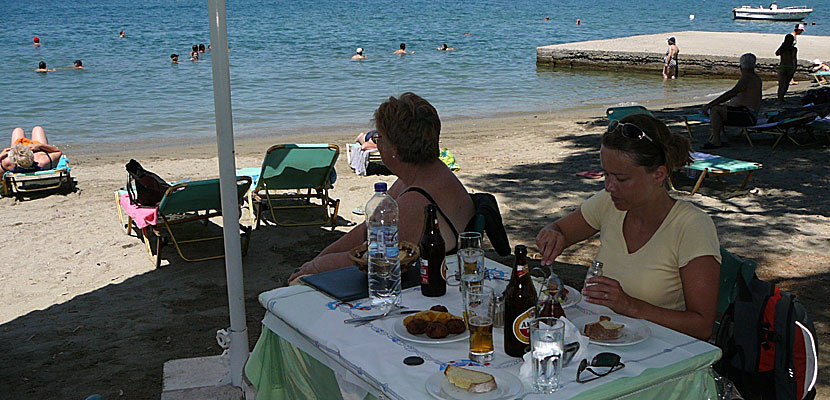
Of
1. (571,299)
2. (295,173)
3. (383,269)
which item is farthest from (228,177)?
(295,173)

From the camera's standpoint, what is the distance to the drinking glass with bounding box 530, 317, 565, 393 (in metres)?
1.80

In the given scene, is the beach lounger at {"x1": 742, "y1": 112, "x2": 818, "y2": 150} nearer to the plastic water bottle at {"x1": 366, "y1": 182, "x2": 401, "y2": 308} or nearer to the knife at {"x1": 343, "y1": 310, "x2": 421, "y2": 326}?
the plastic water bottle at {"x1": 366, "y1": 182, "x2": 401, "y2": 308}

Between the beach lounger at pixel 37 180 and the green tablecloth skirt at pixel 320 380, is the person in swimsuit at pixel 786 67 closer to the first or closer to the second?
the beach lounger at pixel 37 180

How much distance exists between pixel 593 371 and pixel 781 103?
519 inches

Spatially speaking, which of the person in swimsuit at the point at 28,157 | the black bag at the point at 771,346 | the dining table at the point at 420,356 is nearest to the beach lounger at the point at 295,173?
the person in swimsuit at the point at 28,157

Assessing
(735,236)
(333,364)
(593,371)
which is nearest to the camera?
(593,371)

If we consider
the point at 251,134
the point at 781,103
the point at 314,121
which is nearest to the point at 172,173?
the point at 251,134

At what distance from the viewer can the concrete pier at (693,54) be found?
2006 cm

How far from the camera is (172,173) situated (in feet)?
30.8

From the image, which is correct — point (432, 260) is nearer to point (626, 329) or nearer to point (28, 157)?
point (626, 329)

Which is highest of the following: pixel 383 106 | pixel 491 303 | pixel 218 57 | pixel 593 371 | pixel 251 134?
pixel 218 57

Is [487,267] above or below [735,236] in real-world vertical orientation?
above

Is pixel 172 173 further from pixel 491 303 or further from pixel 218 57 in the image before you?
pixel 491 303

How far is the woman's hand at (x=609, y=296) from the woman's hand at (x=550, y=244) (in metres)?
0.55
